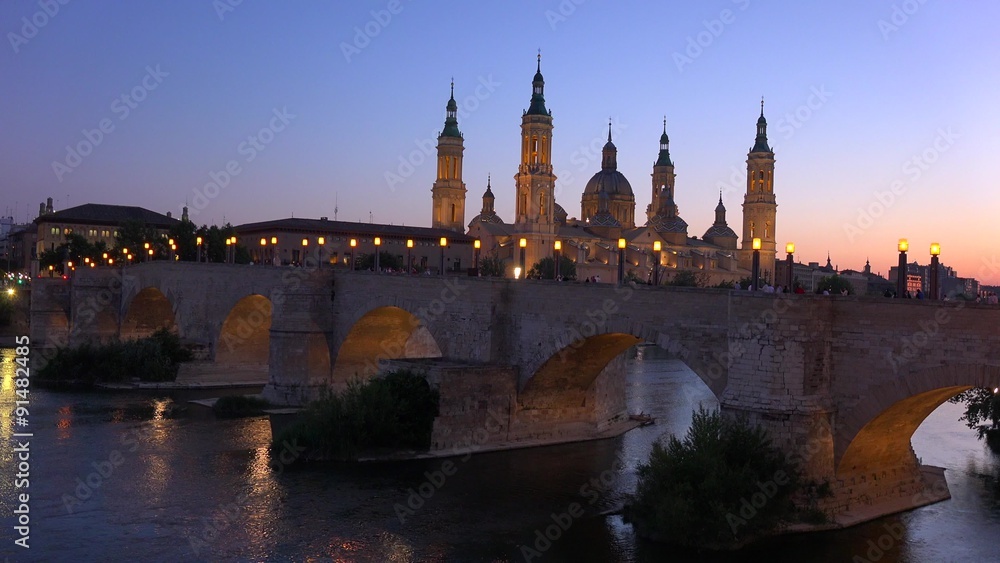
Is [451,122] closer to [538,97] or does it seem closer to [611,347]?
[538,97]

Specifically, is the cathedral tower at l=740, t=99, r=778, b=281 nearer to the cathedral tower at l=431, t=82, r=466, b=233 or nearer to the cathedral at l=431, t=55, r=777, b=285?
the cathedral at l=431, t=55, r=777, b=285

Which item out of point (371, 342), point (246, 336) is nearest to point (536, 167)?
point (246, 336)

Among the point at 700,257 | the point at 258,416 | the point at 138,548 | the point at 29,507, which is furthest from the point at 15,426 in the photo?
the point at 700,257

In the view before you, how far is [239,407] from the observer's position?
3809 centimetres

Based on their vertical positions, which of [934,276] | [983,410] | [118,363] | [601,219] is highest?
[601,219]

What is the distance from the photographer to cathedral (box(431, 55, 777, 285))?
4304 inches

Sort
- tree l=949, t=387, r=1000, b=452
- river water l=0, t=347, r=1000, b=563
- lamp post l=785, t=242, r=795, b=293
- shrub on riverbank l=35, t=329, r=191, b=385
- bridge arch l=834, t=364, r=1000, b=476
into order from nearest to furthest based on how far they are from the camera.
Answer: bridge arch l=834, t=364, r=1000, b=476 < river water l=0, t=347, r=1000, b=563 < lamp post l=785, t=242, r=795, b=293 < tree l=949, t=387, r=1000, b=452 < shrub on riverbank l=35, t=329, r=191, b=385

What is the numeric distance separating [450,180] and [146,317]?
64.5m

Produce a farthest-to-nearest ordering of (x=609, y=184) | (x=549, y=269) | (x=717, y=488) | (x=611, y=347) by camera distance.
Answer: (x=609, y=184), (x=549, y=269), (x=611, y=347), (x=717, y=488)

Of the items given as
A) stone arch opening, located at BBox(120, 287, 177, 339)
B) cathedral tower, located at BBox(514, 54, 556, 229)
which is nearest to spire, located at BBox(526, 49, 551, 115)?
cathedral tower, located at BBox(514, 54, 556, 229)

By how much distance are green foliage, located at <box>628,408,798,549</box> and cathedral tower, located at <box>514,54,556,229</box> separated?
288 feet

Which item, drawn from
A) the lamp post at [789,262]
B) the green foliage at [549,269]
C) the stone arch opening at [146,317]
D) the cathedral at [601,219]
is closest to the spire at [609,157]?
the cathedral at [601,219]

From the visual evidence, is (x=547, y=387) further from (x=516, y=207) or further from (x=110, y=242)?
(x=110, y=242)

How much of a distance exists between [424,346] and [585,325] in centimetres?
2029
